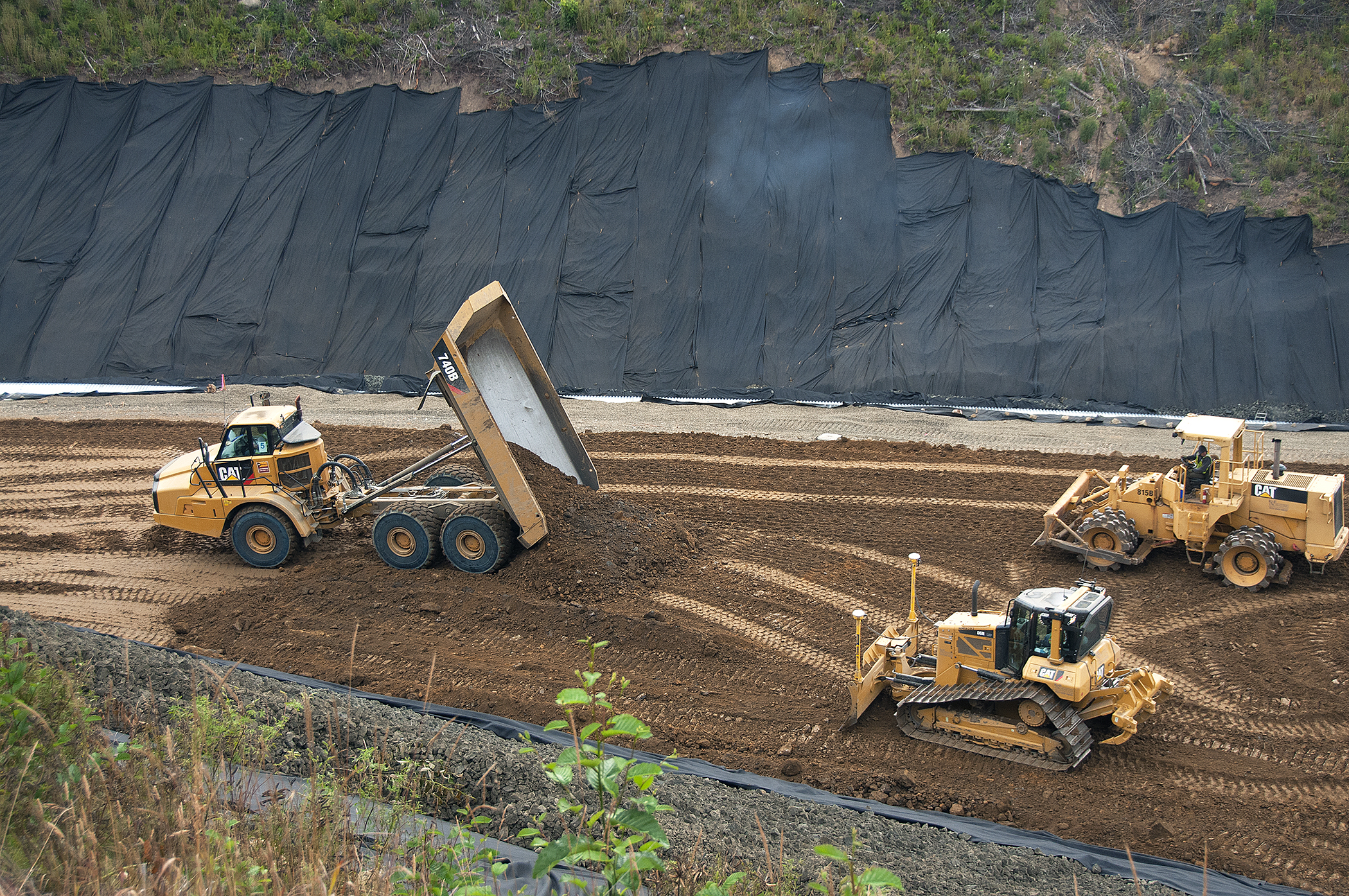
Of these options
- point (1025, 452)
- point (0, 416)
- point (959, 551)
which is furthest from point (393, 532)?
point (0, 416)

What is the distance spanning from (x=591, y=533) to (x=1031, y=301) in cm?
1395

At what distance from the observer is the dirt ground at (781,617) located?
25.8 ft

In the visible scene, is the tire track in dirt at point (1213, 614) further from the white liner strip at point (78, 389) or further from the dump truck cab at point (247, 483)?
the white liner strip at point (78, 389)

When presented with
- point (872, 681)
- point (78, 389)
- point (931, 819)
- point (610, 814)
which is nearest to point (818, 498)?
point (872, 681)

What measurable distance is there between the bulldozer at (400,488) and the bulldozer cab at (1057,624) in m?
5.60

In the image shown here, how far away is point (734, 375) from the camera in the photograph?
70.7 feet

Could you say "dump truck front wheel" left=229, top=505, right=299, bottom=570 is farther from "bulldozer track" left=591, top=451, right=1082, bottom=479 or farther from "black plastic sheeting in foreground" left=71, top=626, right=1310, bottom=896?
"bulldozer track" left=591, top=451, right=1082, bottom=479

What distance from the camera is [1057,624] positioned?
805 cm

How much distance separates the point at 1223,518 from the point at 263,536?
1218 cm

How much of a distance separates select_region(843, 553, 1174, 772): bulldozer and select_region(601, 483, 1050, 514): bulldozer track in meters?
5.34

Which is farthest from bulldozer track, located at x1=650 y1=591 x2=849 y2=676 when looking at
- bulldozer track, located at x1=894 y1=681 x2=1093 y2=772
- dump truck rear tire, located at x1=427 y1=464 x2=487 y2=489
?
dump truck rear tire, located at x1=427 y1=464 x2=487 y2=489

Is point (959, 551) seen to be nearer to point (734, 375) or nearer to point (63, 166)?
point (734, 375)

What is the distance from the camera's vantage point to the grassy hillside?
76.8ft

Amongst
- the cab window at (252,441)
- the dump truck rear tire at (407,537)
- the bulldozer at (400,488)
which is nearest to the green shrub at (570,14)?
the bulldozer at (400,488)
